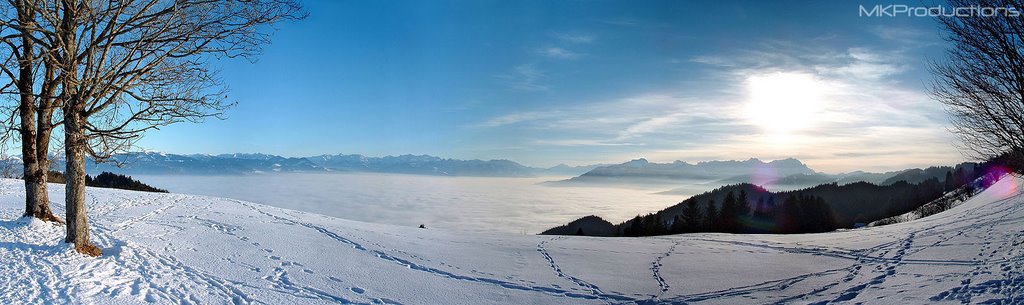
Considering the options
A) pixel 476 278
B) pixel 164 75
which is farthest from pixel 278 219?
pixel 476 278

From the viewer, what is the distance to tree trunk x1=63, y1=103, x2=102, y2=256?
34.2 feet

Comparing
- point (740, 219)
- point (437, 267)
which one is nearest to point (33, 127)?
point (437, 267)

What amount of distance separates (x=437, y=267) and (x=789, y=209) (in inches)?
2839

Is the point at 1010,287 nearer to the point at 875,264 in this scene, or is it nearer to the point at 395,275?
the point at 875,264

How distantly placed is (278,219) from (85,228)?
8674 mm

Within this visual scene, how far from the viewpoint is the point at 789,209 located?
230ft

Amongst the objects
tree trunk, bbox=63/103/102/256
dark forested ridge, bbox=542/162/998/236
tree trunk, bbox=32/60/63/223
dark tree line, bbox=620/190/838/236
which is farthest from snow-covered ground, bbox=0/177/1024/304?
dark forested ridge, bbox=542/162/998/236

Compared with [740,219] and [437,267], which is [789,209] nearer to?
[740,219]

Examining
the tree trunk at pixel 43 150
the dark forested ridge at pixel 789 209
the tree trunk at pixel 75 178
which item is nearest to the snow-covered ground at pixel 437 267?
the tree trunk at pixel 75 178

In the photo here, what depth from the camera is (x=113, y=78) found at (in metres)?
11.0

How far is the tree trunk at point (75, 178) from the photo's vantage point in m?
10.4

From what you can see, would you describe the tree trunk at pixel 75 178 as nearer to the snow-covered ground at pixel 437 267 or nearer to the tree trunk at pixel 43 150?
the snow-covered ground at pixel 437 267

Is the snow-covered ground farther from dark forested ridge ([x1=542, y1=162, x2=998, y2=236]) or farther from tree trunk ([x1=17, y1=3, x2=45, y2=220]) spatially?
dark forested ridge ([x1=542, y1=162, x2=998, y2=236])

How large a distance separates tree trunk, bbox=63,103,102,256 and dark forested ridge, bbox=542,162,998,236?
57.8m
